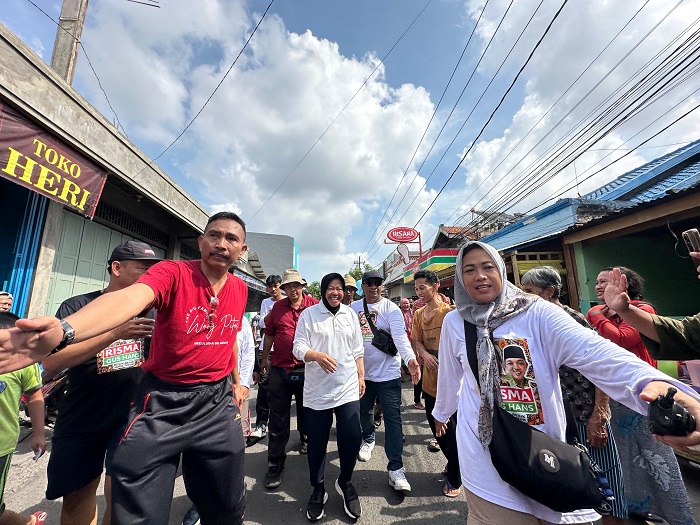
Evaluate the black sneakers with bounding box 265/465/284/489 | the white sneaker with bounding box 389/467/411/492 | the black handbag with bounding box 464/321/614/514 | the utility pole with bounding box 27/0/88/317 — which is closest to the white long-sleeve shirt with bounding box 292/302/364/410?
the white sneaker with bounding box 389/467/411/492

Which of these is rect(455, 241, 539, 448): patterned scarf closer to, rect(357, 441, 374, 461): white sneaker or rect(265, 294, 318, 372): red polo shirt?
rect(265, 294, 318, 372): red polo shirt

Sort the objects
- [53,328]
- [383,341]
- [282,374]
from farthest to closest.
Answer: [282,374]
[383,341]
[53,328]

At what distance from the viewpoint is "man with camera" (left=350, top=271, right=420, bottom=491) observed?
2900mm

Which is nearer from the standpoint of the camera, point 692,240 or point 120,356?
point 692,240

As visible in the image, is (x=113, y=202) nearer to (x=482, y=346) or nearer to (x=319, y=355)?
(x=319, y=355)

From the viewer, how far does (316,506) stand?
250 cm

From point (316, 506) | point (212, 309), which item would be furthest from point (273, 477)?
point (212, 309)

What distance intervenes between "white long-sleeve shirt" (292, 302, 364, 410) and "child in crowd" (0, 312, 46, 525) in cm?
174

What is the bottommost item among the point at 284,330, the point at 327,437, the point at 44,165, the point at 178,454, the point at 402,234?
the point at 327,437

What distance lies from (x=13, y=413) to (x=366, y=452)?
304 centimetres

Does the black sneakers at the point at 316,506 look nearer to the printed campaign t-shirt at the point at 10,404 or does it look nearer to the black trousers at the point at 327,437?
the black trousers at the point at 327,437

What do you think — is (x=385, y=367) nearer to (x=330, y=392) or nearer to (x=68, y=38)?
(x=330, y=392)

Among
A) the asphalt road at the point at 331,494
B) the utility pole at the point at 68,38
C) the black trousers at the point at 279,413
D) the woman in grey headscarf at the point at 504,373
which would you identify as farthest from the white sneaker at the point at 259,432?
the utility pole at the point at 68,38

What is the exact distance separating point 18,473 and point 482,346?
4551 mm
